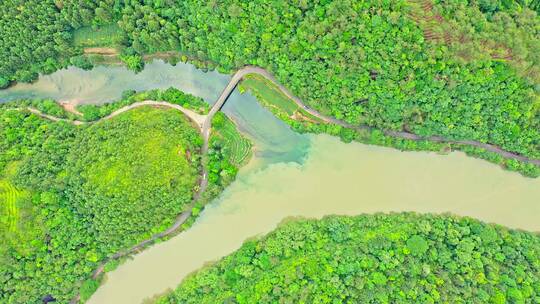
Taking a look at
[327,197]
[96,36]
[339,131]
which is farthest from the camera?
[96,36]

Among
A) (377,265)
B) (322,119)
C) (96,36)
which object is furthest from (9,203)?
(377,265)

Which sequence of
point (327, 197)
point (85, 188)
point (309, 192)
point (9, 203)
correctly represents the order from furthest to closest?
point (309, 192) → point (327, 197) → point (85, 188) → point (9, 203)

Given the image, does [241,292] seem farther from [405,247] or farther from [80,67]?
[80,67]

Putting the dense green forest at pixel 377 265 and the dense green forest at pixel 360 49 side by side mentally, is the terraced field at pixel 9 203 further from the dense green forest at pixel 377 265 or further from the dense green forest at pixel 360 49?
the dense green forest at pixel 377 265

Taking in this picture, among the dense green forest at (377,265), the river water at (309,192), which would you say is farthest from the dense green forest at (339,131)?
the dense green forest at (377,265)

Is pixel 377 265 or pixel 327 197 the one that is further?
pixel 327 197

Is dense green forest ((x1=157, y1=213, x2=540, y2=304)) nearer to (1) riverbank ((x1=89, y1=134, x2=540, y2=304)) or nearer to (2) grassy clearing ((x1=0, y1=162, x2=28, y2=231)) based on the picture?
(1) riverbank ((x1=89, y1=134, x2=540, y2=304))

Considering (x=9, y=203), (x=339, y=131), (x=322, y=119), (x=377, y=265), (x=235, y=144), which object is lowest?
(x=9, y=203)

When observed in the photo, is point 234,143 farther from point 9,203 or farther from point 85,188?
point 9,203

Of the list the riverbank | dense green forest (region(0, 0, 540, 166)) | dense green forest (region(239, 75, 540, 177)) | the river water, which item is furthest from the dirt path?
the riverbank
